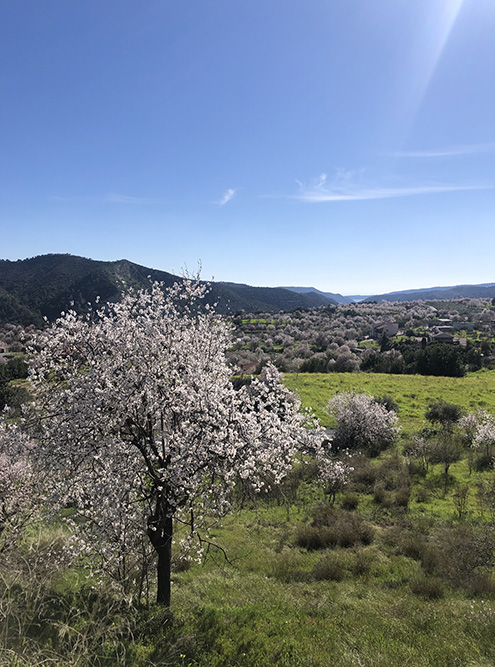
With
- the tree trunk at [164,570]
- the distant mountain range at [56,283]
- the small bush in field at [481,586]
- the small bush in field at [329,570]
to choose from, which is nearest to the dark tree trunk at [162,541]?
the tree trunk at [164,570]

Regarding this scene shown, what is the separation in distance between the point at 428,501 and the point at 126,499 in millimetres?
18062

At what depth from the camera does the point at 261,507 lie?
2084cm

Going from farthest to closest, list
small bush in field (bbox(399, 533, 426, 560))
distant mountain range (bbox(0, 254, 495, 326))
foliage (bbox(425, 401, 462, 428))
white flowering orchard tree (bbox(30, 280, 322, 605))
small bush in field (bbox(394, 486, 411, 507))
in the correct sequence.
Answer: distant mountain range (bbox(0, 254, 495, 326))
foliage (bbox(425, 401, 462, 428))
small bush in field (bbox(394, 486, 411, 507))
small bush in field (bbox(399, 533, 426, 560))
white flowering orchard tree (bbox(30, 280, 322, 605))

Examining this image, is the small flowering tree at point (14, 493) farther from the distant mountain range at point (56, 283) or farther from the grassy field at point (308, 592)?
the distant mountain range at point (56, 283)

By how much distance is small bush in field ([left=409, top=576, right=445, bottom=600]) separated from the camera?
10742mm

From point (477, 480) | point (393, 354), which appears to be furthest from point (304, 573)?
point (393, 354)

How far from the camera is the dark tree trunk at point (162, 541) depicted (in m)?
8.67

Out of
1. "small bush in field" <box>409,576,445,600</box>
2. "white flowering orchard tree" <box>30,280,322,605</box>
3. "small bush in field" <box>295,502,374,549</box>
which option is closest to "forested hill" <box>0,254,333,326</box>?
"small bush in field" <box>295,502,374,549</box>

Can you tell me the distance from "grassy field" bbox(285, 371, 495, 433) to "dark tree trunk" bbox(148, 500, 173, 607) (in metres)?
25.1

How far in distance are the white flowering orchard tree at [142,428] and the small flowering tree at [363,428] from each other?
2277 centimetres

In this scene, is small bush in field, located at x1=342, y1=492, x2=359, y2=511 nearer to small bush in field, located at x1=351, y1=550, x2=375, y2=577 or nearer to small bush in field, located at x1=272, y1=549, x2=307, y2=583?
small bush in field, located at x1=351, y1=550, x2=375, y2=577

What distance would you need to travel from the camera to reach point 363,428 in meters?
29.8

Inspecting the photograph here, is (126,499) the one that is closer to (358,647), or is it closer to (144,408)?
(144,408)

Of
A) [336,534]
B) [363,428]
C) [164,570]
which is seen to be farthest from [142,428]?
[363,428]
